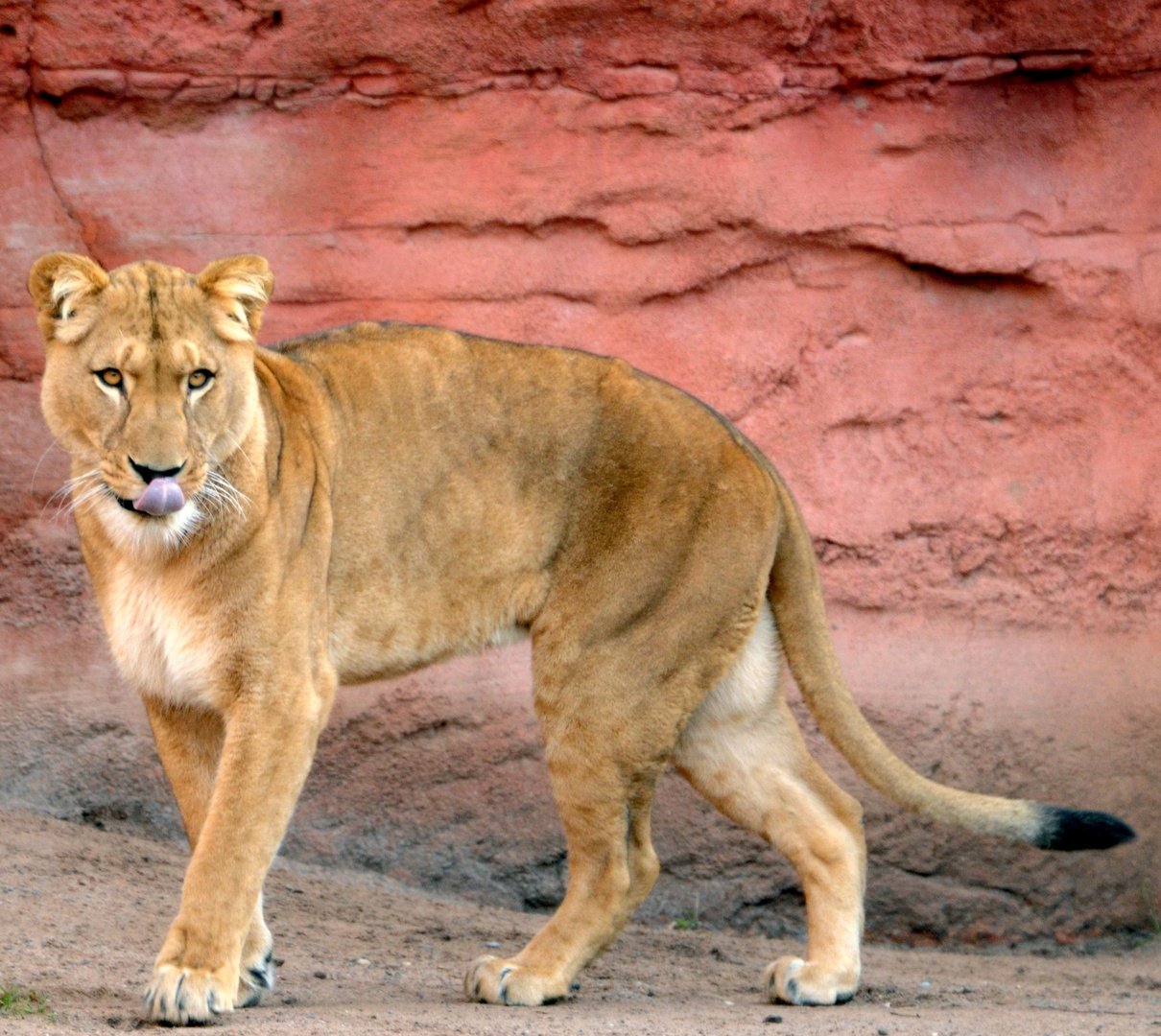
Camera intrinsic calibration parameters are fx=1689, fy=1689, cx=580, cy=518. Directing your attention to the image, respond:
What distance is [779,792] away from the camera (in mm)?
4406

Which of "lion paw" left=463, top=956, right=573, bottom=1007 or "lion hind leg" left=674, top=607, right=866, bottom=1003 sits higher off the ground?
"lion hind leg" left=674, top=607, right=866, bottom=1003

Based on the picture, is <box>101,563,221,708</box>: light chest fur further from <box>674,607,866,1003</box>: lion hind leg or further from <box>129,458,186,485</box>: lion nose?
<box>674,607,866,1003</box>: lion hind leg

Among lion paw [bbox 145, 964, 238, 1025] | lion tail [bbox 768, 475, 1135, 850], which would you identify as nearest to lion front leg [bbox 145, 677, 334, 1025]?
lion paw [bbox 145, 964, 238, 1025]

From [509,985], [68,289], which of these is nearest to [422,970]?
[509,985]

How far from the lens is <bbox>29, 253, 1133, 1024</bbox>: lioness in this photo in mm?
3523

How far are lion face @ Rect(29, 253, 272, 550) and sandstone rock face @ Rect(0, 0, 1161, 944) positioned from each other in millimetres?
1815

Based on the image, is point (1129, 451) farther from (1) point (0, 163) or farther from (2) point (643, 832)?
(1) point (0, 163)

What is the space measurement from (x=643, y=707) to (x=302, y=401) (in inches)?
43.4

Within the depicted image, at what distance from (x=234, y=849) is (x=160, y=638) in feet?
1.58

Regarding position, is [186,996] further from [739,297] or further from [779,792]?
[739,297]

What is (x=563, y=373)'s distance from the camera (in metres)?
4.32

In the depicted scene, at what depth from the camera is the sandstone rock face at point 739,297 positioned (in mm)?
5328

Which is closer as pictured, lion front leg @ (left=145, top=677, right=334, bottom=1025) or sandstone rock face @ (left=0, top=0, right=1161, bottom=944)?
lion front leg @ (left=145, top=677, right=334, bottom=1025)

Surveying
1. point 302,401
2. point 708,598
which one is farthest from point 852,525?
point 302,401
